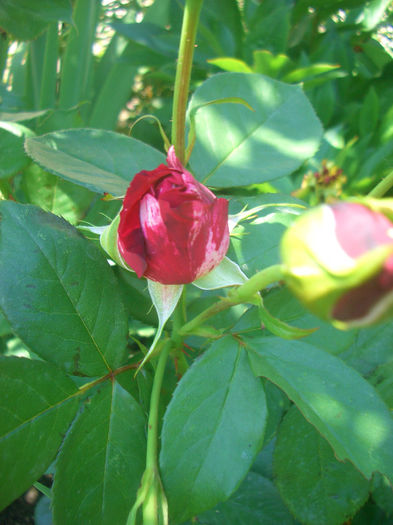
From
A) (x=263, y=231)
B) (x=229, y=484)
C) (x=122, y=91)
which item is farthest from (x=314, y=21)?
(x=229, y=484)

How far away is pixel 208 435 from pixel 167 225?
0.20m

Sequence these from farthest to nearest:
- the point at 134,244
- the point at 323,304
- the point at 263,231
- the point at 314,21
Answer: the point at 314,21, the point at 263,231, the point at 134,244, the point at 323,304

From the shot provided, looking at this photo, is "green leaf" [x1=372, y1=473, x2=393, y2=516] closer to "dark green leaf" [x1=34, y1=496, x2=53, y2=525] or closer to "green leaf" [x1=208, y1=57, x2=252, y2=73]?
"dark green leaf" [x1=34, y1=496, x2=53, y2=525]

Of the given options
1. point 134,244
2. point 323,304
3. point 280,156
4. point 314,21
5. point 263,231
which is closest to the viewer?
point 323,304

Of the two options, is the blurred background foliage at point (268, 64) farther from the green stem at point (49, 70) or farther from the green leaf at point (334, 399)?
the green leaf at point (334, 399)

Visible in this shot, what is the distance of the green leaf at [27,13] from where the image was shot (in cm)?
74

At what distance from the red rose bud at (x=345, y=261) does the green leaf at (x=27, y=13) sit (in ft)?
2.10

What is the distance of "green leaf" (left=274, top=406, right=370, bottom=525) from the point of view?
0.58 meters

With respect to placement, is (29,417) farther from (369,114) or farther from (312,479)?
(369,114)

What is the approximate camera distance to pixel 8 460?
45 cm

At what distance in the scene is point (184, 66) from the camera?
17.2 inches

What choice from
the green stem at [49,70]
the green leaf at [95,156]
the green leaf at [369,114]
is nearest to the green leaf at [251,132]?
the green leaf at [95,156]

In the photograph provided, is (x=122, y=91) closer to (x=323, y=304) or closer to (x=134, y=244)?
(x=134, y=244)

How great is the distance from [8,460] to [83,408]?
87 mm
